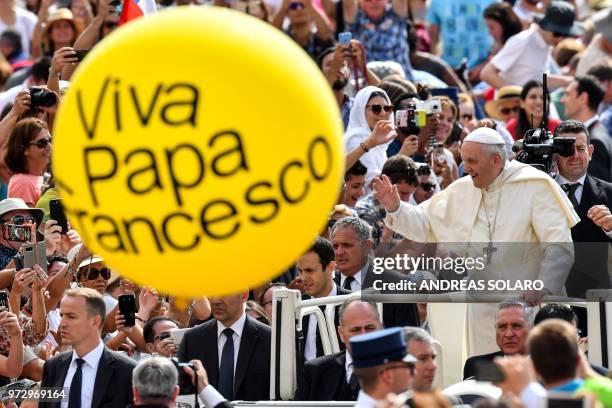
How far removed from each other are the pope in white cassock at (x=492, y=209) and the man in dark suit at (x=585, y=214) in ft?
0.41

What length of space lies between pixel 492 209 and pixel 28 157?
368 centimetres

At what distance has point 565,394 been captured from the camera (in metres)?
7.30

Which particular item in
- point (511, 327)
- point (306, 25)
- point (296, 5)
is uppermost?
point (296, 5)

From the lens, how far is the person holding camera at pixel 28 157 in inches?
503

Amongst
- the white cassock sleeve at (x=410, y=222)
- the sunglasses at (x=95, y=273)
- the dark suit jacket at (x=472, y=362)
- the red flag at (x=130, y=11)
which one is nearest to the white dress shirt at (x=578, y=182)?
the white cassock sleeve at (x=410, y=222)

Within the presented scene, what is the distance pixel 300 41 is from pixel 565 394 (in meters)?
9.80

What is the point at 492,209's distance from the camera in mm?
11586

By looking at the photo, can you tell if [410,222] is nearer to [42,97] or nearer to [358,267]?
[358,267]

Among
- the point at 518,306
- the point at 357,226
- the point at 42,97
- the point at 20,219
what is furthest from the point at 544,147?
the point at 42,97

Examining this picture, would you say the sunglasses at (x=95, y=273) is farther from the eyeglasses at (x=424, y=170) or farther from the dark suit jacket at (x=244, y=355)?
the eyeglasses at (x=424, y=170)

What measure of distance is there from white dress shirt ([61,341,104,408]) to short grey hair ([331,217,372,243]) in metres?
2.09

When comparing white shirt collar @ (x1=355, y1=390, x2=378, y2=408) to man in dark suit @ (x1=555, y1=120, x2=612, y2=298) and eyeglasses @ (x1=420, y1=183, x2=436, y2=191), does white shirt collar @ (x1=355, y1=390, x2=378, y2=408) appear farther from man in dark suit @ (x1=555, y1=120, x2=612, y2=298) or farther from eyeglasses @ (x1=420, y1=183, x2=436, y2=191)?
eyeglasses @ (x1=420, y1=183, x2=436, y2=191)

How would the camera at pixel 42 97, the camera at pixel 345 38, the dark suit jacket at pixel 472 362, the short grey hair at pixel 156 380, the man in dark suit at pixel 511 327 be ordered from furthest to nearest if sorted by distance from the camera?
1. the camera at pixel 345 38
2. the camera at pixel 42 97
3. the dark suit jacket at pixel 472 362
4. the man in dark suit at pixel 511 327
5. the short grey hair at pixel 156 380

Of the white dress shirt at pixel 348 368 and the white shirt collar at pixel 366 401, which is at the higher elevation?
the white dress shirt at pixel 348 368
